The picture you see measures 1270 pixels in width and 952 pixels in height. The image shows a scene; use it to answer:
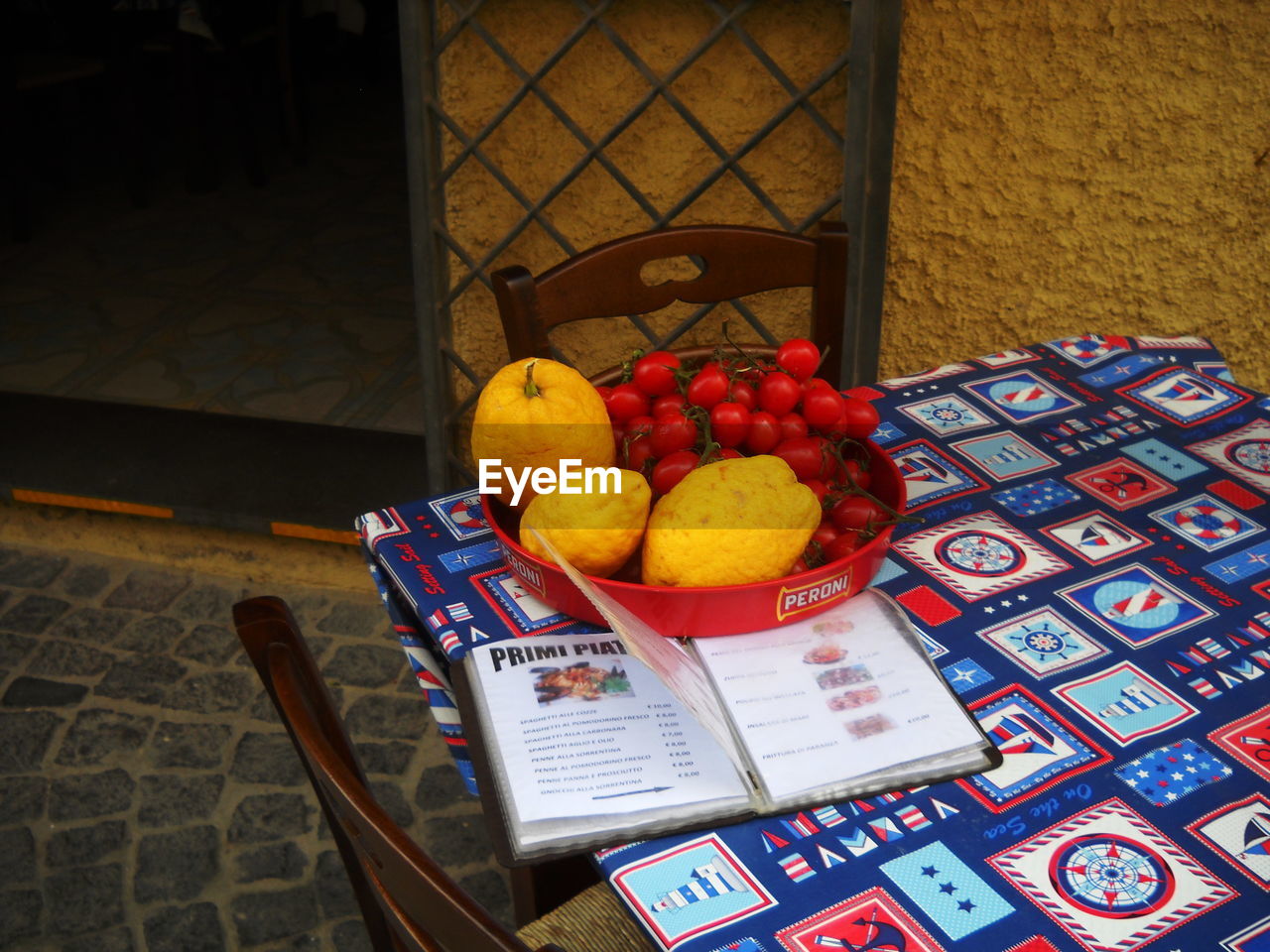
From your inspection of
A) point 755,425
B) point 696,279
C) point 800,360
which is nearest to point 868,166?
point 696,279

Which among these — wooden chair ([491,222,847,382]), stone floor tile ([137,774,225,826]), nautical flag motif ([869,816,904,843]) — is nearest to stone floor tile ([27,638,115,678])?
stone floor tile ([137,774,225,826])

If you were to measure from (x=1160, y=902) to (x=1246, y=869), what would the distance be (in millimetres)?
75

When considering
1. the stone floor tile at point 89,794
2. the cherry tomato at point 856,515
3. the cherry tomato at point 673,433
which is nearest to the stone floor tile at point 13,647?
the stone floor tile at point 89,794

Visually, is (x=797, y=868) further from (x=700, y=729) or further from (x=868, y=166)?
(x=868, y=166)

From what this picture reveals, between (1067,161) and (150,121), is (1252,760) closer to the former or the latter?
(1067,161)

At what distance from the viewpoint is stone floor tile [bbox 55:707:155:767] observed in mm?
2090

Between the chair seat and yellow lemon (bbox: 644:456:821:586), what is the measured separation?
366 mm

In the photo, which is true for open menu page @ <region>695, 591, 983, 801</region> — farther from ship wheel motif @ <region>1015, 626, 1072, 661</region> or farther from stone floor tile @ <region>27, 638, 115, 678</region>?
stone floor tile @ <region>27, 638, 115, 678</region>

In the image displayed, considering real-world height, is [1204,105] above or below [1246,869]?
above

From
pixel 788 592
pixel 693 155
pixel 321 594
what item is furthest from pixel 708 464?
pixel 321 594

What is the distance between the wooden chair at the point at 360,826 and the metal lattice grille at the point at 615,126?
1456 millimetres

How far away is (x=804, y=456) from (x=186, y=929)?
4.34 feet

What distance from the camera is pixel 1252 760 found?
34.5 inches

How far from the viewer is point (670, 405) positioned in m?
1.08
